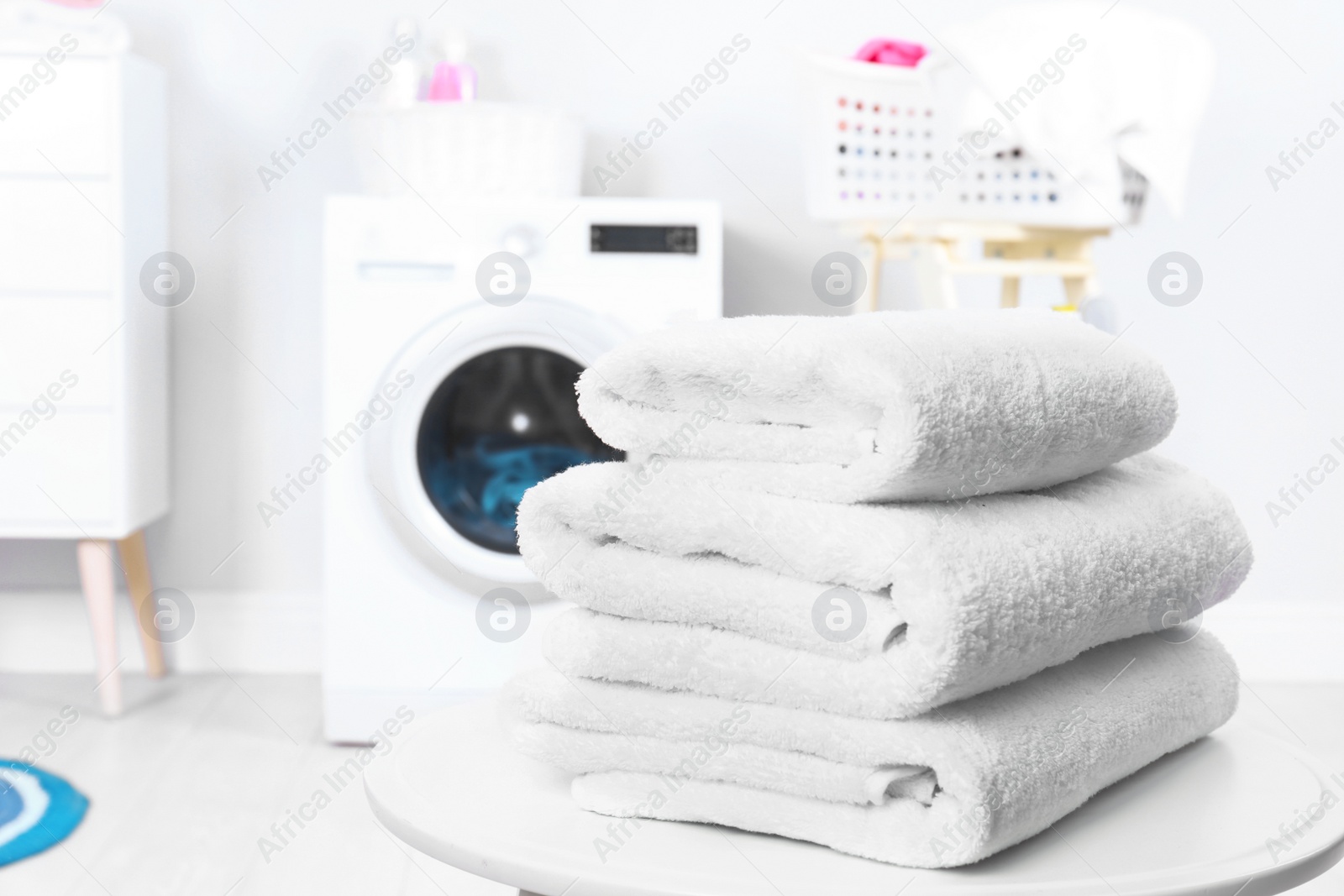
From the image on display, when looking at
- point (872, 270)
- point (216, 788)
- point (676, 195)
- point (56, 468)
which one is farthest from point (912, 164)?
point (56, 468)

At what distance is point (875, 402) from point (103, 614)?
1885mm

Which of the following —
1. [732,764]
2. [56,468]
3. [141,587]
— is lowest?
[141,587]

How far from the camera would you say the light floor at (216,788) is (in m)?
1.39

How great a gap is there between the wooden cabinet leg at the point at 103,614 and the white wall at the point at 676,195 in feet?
0.87

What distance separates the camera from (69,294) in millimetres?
1931

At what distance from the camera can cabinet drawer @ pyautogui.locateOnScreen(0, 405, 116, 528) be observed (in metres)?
1.94

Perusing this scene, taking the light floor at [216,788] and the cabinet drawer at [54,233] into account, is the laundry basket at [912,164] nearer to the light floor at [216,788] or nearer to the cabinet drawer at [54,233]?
the light floor at [216,788]

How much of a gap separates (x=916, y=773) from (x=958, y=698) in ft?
0.11

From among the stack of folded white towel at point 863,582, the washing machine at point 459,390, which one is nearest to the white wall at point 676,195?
the washing machine at point 459,390

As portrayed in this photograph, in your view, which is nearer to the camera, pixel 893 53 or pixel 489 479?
pixel 893 53

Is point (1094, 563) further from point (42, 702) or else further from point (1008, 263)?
point (42, 702)

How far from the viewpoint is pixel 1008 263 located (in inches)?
70.9

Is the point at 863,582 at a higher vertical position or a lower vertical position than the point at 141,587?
higher

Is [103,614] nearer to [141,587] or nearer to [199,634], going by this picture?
[141,587]
